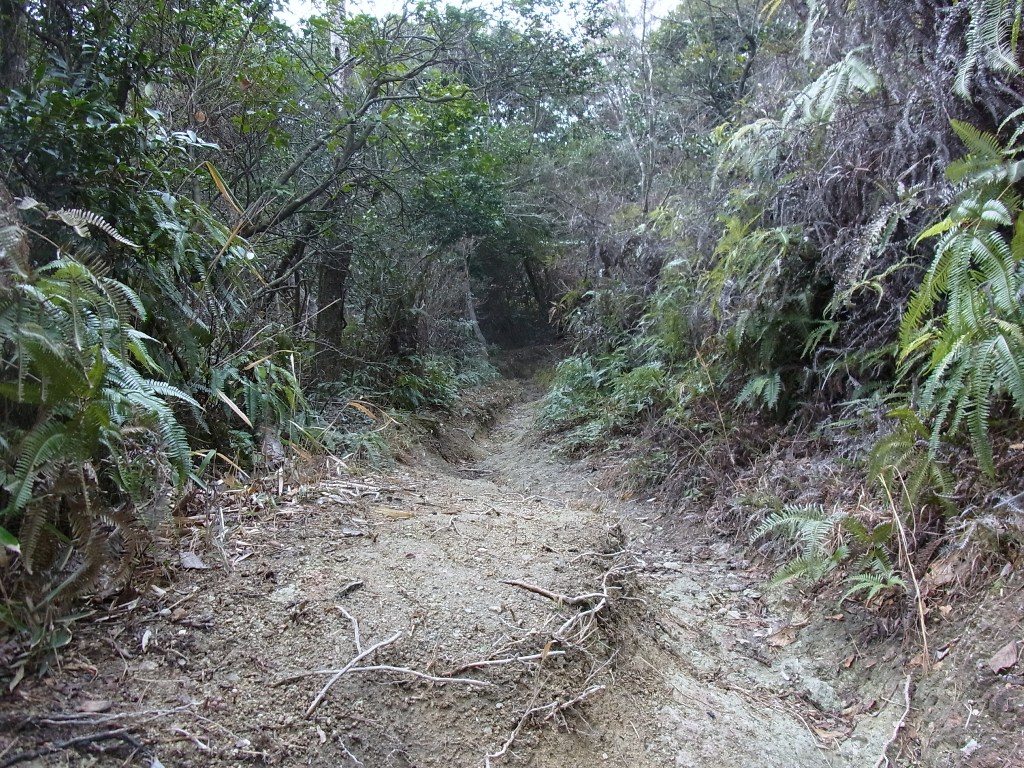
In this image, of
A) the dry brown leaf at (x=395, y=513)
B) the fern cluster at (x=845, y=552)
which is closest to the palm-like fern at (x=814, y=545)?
the fern cluster at (x=845, y=552)

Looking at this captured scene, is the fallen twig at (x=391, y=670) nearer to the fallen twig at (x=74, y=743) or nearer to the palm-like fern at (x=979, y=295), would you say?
the fallen twig at (x=74, y=743)

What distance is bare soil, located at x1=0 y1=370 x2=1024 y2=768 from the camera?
1.71 meters

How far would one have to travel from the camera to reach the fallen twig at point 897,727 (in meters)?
2.30

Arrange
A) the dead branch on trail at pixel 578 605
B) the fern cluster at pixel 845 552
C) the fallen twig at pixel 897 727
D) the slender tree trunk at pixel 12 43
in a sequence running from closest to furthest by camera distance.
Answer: the fallen twig at pixel 897 727, the dead branch on trail at pixel 578 605, the fern cluster at pixel 845 552, the slender tree trunk at pixel 12 43

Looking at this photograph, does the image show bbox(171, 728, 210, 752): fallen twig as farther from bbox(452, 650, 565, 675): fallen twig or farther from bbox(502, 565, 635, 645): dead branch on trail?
Answer: bbox(502, 565, 635, 645): dead branch on trail

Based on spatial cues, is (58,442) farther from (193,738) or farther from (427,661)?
(427,661)

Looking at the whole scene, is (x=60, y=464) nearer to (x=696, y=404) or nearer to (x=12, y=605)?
(x=12, y=605)

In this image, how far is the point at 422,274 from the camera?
9.43 meters

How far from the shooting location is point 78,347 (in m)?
1.66

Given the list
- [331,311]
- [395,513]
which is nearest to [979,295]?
[395,513]

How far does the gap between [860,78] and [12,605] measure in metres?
4.79

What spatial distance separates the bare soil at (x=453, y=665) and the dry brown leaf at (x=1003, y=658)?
0.07 metres

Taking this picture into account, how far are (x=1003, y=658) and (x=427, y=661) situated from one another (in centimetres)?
200

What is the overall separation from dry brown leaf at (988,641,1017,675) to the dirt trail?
407mm
